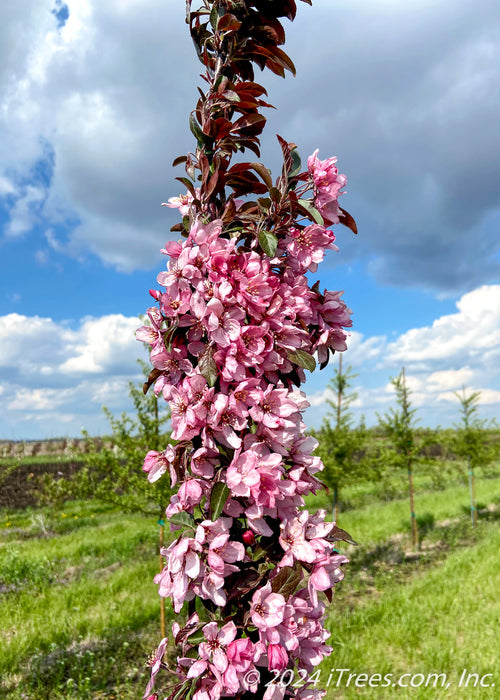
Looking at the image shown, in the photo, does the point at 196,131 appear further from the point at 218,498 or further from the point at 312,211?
the point at 218,498

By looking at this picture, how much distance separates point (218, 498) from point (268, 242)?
0.94 meters

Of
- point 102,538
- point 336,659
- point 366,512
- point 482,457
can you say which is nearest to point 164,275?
point 336,659

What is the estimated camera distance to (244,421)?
1713 mm

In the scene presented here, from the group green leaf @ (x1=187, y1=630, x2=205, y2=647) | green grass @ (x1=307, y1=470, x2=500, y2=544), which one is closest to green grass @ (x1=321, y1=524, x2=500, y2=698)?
green grass @ (x1=307, y1=470, x2=500, y2=544)

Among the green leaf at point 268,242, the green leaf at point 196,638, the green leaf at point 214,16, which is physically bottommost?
the green leaf at point 196,638

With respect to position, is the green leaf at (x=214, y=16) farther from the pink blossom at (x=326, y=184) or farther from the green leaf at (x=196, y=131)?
the pink blossom at (x=326, y=184)

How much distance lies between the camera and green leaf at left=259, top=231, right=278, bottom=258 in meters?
1.77

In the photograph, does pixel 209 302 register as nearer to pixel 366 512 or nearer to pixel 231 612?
pixel 231 612

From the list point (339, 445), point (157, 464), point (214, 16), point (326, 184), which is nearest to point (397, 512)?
point (339, 445)

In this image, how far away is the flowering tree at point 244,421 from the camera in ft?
5.38

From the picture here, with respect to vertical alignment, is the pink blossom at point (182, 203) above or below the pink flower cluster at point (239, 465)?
above

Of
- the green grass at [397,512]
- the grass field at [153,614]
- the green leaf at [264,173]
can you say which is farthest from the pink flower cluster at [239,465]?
the green grass at [397,512]

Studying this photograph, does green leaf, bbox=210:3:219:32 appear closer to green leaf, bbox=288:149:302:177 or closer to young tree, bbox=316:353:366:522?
green leaf, bbox=288:149:302:177

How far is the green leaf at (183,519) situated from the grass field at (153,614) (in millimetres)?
3907
